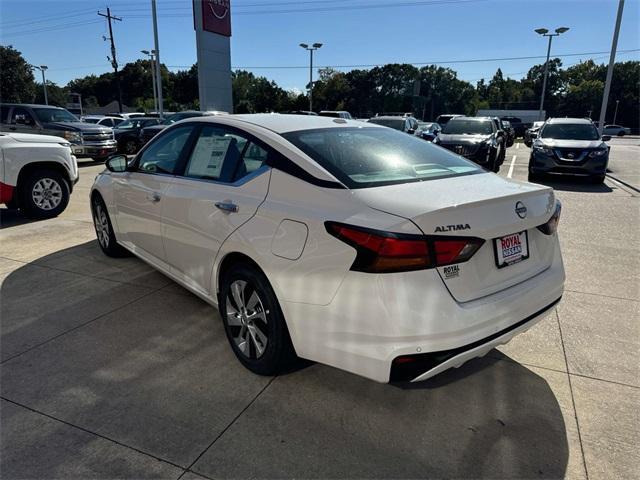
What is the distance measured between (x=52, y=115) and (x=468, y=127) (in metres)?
12.6

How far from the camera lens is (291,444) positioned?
230 cm

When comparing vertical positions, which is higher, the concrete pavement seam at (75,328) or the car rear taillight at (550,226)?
the car rear taillight at (550,226)

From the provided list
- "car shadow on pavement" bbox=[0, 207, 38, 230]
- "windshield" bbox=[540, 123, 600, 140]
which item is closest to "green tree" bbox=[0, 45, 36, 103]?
"car shadow on pavement" bbox=[0, 207, 38, 230]

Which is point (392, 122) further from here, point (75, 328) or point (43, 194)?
point (75, 328)

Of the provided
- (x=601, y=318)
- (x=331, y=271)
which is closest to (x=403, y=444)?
(x=331, y=271)

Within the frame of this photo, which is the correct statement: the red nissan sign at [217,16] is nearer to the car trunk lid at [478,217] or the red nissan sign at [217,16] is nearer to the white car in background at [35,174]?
the white car in background at [35,174]

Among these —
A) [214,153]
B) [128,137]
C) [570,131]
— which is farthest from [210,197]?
[128,137]

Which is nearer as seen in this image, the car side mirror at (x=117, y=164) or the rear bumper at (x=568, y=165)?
the car side mirror at (x=117, y=164)

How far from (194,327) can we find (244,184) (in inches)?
53.4

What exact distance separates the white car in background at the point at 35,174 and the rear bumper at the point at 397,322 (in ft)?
19.8

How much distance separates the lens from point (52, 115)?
13547 mm

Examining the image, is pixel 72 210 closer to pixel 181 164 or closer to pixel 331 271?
pixel 181 164

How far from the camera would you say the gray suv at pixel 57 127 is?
42.3ft

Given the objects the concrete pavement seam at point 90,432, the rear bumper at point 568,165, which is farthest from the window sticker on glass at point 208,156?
the rear bumper at point 568,165
